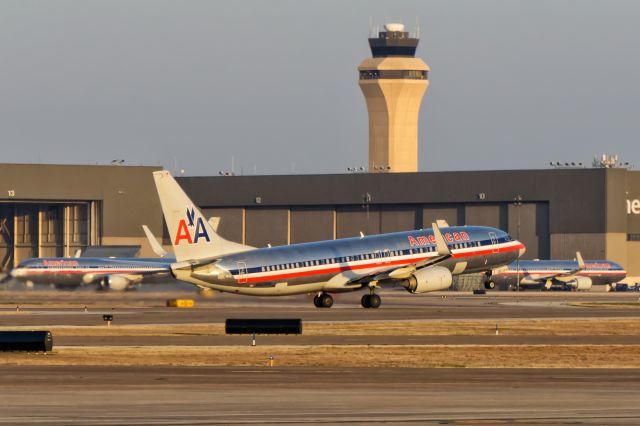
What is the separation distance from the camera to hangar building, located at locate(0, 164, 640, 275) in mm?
170625

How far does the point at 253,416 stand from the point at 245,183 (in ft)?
501

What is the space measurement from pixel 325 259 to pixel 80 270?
43979 mm

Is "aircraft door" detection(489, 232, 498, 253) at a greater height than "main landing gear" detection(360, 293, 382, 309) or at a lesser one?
greater

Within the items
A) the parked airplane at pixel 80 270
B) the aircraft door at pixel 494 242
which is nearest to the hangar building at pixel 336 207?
the parked airplane at pixel 80 270

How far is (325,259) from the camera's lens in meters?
86.3

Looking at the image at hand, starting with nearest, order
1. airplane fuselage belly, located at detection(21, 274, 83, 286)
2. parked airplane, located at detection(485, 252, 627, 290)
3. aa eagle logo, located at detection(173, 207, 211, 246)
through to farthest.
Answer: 1. aa eagle logo, located at detection(173, 207, 211, 246)
2. airplane fuselage belly, located at detection(21, 274, 83, 286)
3. parked airplane, located at detection(485, 252, 627, 290)

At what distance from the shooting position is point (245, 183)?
186m

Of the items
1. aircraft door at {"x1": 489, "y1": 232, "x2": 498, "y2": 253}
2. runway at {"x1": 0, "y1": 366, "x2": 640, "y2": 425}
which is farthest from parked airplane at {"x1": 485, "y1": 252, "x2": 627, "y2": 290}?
runway at {"x1": 0, "y1": 366, "x2": 640, "y2": 425}

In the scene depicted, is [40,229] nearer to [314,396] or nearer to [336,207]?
[336,207]

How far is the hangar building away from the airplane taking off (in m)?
80.2

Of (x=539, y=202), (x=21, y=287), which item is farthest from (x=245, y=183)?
(x=21, y=287)

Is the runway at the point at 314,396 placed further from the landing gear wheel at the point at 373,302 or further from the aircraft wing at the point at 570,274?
the aircraft wing at the point at 570,274

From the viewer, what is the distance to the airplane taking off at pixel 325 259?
80.6 metres

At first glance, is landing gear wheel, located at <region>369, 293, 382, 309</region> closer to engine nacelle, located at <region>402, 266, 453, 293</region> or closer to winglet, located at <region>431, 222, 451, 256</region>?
engine nacelle, located at <region>402, 266, 453, 293</region>
